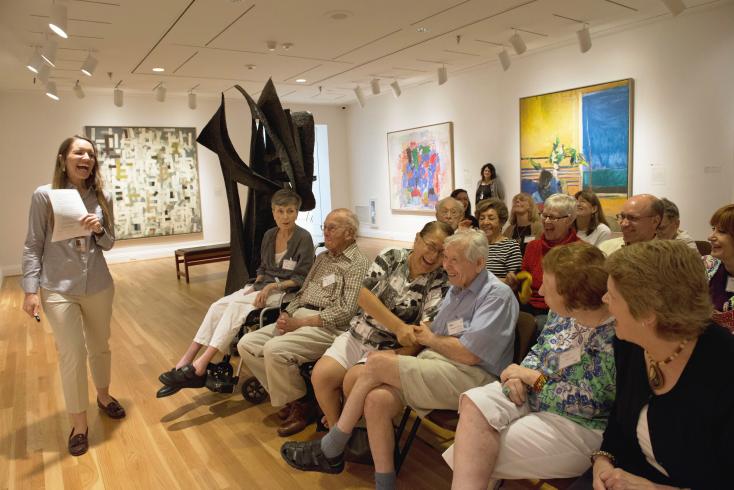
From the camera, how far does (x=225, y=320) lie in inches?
126

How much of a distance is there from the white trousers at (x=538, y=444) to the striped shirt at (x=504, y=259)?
1.70 m

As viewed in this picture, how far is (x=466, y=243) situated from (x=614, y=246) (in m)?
1.42

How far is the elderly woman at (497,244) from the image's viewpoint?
3.36 metres

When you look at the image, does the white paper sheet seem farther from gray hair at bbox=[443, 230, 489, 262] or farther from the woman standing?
the woman standing

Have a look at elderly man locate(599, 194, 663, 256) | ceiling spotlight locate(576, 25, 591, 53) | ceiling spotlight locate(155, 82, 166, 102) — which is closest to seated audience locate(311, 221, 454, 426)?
elderly man locate(599, 194, 663, 256)

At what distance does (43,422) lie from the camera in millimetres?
3105

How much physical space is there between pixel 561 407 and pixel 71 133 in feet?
33.1

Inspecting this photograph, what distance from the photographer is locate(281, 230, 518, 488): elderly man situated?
2.04m

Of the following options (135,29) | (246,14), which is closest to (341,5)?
(246,14)

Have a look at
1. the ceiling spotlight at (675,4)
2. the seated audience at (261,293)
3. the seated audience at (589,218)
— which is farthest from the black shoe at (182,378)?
the ceiling spotlight at (675,4)

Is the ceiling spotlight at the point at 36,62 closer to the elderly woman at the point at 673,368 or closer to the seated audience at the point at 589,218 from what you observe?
the seated audience at the point at 589,218

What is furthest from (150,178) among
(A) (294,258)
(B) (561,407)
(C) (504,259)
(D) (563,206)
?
(B) (561,407)

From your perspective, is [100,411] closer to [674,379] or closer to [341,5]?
[674,379]

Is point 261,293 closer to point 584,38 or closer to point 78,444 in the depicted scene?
point 78,444
